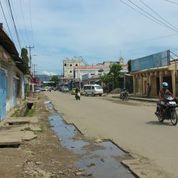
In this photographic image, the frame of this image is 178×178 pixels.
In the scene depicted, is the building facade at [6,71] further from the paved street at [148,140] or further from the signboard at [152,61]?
the signboard at [152,61]

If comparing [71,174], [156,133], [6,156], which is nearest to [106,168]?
[71,174]

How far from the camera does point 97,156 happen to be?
11703 millimetres

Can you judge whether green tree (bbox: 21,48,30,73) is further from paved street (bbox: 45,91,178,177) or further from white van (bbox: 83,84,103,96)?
paved street (bbox: 45,91,178,177)

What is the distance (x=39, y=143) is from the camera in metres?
14.4

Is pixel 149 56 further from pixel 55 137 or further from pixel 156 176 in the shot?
pixel 156 176

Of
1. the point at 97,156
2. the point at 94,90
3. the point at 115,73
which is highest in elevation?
the point at 115,73

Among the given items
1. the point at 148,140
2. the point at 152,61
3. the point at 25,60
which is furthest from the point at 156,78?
the point at 148,140

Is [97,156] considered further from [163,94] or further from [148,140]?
[163,94]

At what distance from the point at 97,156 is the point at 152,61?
45.3 m

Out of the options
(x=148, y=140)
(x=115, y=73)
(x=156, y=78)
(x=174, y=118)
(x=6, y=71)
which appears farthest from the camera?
(x=115, y=73)

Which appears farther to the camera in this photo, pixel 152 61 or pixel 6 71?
pixel 152 61

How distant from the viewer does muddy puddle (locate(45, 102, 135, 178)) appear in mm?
9484

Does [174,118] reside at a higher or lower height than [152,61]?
lower

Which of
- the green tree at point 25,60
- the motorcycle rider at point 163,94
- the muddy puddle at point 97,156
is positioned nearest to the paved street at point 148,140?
the muddy puddle at point 97,156
